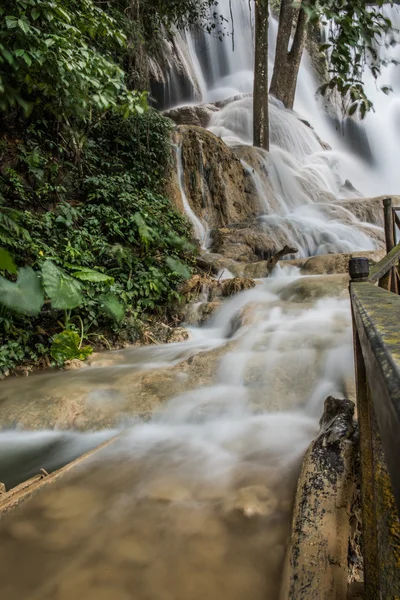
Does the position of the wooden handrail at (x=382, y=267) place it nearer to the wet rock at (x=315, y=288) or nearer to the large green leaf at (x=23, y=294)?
the wet rock at (x=315, y=288)

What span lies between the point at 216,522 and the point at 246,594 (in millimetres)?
382

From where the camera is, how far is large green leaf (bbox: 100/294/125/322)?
16.4 feet

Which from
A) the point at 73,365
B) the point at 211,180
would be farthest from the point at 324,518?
the point at 211,180

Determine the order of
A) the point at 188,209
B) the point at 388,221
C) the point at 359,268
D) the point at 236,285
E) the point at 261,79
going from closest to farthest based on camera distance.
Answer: the point at 359,268, the point at 388,221, the point at 236,285, the point at 188,209, the point at 261,79

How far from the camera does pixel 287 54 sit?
46.5 feet

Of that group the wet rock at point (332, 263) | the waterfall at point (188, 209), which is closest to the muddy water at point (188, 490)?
the wet rock at point (332, 263)

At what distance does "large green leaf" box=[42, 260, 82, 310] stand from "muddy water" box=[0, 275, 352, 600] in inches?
33.4

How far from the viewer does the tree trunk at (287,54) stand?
1353 cm

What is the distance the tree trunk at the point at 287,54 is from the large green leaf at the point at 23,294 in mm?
13620

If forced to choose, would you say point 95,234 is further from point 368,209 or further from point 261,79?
point 261,79

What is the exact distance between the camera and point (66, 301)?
4.27m

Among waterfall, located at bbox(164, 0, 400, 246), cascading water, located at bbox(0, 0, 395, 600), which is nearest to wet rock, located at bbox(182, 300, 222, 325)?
cascading water, located at bbox(0, 0, 395, 600)

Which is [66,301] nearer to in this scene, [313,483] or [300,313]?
[300,313]

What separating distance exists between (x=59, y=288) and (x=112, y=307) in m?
0.90
